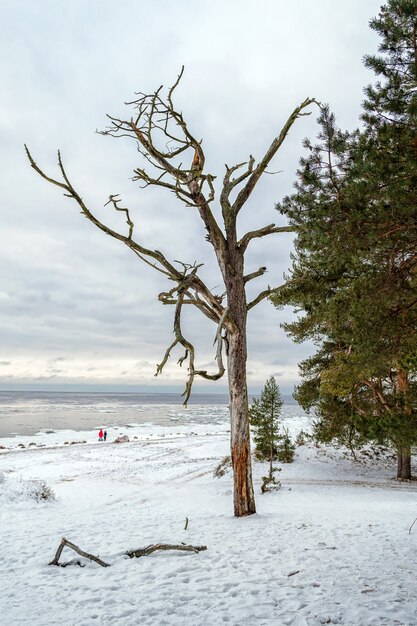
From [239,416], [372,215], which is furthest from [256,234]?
[239,416]

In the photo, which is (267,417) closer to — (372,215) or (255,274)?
(255,274)

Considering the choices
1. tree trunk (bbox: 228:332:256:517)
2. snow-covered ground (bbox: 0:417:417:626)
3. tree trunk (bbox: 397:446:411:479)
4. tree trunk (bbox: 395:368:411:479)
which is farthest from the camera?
tree trunk (bbox: 397:446:411:479)

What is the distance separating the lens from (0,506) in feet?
44.5

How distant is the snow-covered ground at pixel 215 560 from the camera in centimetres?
483

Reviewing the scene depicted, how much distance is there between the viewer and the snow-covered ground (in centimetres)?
483

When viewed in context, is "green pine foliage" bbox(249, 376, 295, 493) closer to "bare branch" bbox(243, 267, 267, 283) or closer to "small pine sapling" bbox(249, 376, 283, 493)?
"small pine sapling" bbox(249, 376, 283, 493)

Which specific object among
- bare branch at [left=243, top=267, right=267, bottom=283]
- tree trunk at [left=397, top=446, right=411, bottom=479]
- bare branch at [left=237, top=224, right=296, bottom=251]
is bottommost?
tree trunk at [left=397, top=446, right=411, bottom=479]

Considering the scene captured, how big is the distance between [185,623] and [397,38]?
9.90 m

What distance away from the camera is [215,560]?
6.98 meters

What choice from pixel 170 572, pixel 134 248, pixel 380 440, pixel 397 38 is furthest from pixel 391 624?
pixel 380 440

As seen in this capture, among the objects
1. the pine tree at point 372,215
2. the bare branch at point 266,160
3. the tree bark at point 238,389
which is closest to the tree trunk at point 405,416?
the pine tree at point 372,215

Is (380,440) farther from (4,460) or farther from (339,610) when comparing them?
(4,460)

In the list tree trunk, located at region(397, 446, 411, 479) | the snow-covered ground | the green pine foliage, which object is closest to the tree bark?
→ the snow-covered ground

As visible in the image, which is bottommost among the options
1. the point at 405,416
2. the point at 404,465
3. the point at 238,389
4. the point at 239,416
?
the point at 404,465
